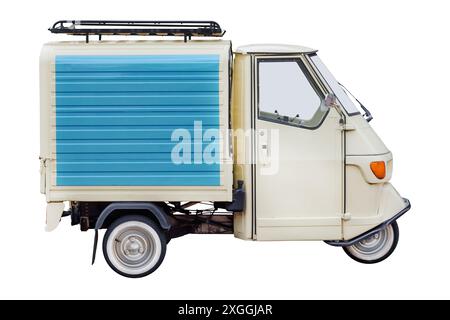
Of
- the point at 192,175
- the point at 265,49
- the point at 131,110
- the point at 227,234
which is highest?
the point at 265,49

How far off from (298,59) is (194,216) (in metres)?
2.01

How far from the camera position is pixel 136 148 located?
8633mm

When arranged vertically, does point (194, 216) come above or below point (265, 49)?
below

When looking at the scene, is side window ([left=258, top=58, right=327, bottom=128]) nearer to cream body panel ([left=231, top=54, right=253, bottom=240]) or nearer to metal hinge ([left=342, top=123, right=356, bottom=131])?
cream body panel ([left=231, top=54, right=253, bottom=240])

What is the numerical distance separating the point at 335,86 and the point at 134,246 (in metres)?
2.63

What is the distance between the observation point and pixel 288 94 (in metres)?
8.79

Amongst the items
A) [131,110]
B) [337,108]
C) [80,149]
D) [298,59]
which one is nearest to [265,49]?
[298,59]

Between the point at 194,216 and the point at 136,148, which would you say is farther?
the point at 194,216

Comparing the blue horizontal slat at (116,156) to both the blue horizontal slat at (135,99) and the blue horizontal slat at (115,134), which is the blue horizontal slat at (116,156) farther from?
the blue horizontal slat at (135,99)

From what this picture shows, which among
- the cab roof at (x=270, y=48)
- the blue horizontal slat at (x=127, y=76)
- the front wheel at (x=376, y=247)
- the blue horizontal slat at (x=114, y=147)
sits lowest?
the front wheel at (x=376, y=247)

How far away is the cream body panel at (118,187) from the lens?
28.2 ft

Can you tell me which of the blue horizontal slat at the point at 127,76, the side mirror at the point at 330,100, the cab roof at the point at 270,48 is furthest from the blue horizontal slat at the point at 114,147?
the side mirror at the point at 330,100

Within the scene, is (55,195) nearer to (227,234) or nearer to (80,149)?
(80,149)

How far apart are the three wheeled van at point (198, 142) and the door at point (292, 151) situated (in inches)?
0.4
